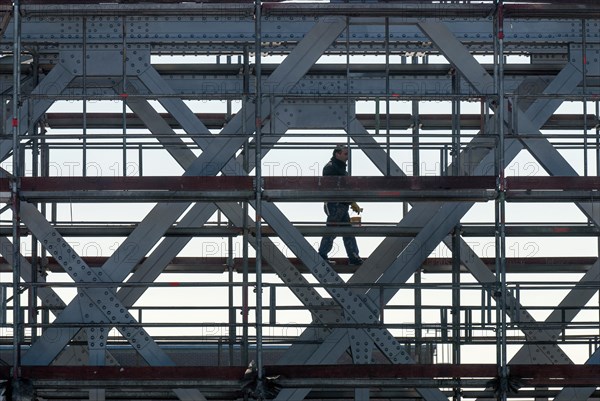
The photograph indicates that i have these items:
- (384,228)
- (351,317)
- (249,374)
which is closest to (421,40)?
(384,228)

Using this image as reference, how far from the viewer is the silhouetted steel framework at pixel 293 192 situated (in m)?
16.2

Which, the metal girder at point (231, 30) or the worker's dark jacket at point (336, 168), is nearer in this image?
the metal girder at point (231, 30)

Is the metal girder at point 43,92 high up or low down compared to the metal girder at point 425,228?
up

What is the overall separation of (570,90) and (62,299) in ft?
22.8

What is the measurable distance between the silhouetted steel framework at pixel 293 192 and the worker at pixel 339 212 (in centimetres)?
31

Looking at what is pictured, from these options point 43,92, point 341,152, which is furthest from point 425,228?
point 43,92

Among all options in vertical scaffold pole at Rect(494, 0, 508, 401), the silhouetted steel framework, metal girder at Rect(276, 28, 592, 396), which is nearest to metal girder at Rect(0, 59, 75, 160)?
the silhouetted steel framework

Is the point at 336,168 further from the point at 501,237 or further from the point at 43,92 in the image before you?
the point at 43,92

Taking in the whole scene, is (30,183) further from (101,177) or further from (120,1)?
(120,1)

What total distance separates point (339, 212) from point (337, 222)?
49 cm

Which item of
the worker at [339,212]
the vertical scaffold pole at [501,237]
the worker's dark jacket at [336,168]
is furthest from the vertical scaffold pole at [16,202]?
the vertical scaffold pole at [501,237]

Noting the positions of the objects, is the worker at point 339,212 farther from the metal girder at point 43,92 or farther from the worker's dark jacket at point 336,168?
the metal girder at point 43,92

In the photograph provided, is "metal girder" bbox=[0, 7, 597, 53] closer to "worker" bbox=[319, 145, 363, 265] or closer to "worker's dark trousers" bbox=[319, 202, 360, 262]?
"worker" bbox=[319, 145, 363, 265]

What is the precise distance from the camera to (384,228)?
58.6ft
